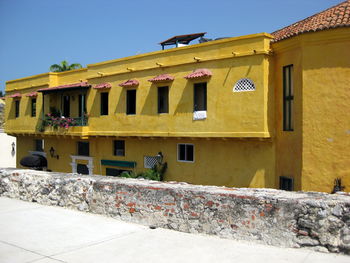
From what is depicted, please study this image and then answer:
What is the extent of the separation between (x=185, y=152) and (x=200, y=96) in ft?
8.81

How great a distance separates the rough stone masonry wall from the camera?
6.15 meters

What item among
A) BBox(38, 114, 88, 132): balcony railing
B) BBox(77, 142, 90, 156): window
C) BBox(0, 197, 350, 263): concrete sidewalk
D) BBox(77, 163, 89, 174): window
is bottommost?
BBox(77, 163, 89, 174): window

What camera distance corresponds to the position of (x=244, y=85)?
47.8 ft

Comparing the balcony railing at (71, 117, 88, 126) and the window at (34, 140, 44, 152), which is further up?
the balcony railing at (71, 117, 88, 126)

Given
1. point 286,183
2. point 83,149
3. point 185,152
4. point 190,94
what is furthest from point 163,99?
point 83,149

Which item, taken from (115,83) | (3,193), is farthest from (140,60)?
(3,193)

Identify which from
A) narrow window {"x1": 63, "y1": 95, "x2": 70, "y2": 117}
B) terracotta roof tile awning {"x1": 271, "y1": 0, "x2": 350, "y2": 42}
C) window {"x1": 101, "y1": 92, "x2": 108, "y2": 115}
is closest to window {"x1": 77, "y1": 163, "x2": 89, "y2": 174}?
narrow window {"x1": 63, "y1": 95, "x2": 70, "y2": 117}

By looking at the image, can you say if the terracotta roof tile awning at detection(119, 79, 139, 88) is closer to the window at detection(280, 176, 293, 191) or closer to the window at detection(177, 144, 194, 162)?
the window at detection(177, 144, 194, 162)

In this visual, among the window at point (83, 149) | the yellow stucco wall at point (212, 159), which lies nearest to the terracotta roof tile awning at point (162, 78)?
the yellow stucco wall at point (212, 159)

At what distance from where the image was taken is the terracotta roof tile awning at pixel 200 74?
1541cm

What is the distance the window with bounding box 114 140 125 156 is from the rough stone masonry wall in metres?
9.92

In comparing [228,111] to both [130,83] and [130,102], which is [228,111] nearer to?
[130,83]

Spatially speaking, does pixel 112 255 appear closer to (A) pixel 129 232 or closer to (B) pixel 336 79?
(A) pixel 129 232

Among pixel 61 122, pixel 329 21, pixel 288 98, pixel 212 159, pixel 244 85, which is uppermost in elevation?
pixel 329 21
